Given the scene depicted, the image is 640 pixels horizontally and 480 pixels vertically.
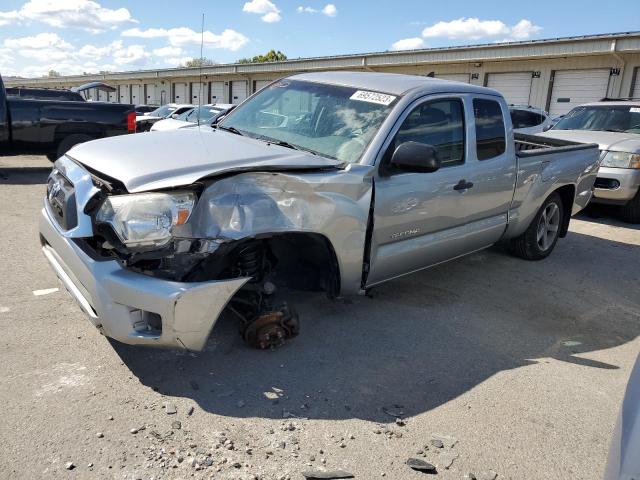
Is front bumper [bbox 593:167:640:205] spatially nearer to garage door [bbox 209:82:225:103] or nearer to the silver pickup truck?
the silver pickup truck

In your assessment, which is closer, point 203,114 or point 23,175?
point 23,175

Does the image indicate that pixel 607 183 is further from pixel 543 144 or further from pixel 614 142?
pixel 543 144

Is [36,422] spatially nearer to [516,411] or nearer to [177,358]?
[177,358]

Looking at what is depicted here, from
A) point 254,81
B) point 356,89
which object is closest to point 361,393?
point 356,89

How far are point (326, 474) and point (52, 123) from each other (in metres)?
9.43

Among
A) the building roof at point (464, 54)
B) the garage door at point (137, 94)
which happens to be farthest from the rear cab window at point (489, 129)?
the garage door at point (137, 94)

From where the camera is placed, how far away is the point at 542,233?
605 centimetres

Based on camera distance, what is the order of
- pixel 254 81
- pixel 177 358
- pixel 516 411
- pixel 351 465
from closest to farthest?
pixel 351 465
pixel 516 411
pixel 177 358
pixel 254 81

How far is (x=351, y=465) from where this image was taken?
2494 millimetres

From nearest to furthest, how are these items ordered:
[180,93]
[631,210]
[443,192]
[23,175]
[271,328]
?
[271,328], [443,192], [631,210], [23,175], [180,93]

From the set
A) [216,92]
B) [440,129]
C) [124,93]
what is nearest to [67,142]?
[440,129]

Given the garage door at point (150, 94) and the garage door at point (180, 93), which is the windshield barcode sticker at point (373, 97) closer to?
the garage door at point (180, 93)

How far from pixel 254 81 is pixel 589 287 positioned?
99.9 feet

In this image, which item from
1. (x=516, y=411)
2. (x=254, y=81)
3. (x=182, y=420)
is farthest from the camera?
(x=254, y=81)
